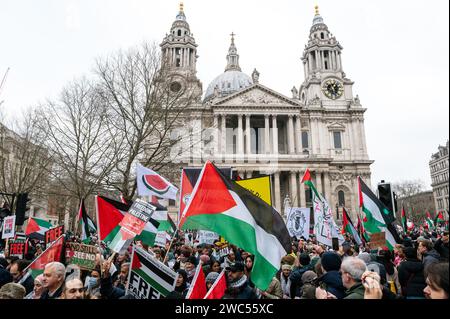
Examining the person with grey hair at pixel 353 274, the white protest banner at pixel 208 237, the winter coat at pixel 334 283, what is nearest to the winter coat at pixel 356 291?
the person with grey hair at pixel 353 274

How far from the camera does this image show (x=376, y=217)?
301 inches

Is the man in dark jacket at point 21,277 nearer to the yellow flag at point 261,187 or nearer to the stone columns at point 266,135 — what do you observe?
the yellow flag at point 261,187

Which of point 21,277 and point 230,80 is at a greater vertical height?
point 230,80

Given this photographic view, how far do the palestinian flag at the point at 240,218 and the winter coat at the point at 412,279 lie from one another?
1.78 metres

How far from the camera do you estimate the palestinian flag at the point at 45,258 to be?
15.8ft

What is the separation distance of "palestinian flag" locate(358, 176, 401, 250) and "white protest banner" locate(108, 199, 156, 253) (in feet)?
17.3

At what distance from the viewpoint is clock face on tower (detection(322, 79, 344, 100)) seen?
49.5 meters

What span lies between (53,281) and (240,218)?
7.67 ft

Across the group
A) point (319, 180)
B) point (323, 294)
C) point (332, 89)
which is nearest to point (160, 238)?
point (323, 294)

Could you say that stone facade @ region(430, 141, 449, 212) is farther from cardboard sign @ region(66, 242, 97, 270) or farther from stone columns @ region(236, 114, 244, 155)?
stone columns @ region(236, 114, 244, 155)

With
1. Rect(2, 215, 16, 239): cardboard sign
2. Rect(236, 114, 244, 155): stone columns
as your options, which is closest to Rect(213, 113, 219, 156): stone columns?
Rect(236, 114, 244, 155): stone columns

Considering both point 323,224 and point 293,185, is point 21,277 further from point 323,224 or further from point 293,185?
point 293,185
